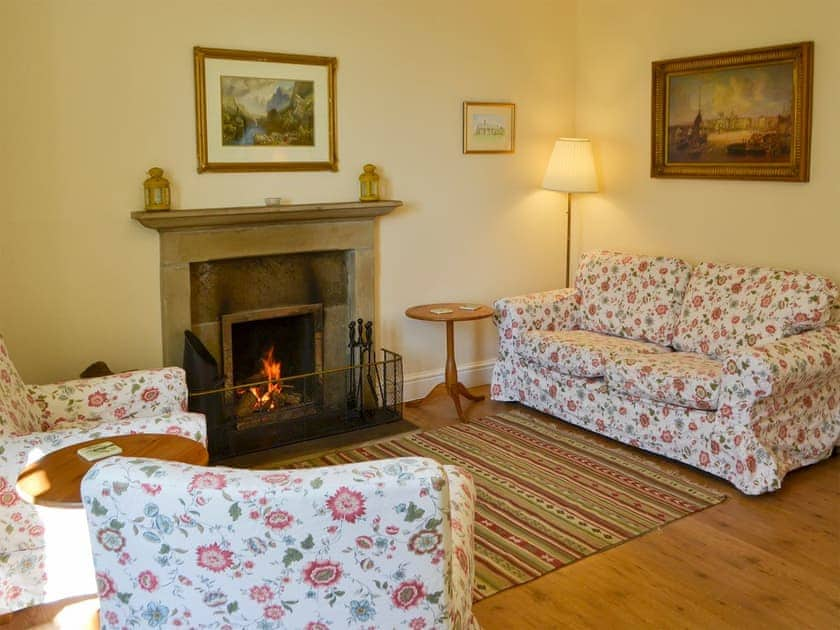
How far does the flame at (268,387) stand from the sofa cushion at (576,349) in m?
1.41

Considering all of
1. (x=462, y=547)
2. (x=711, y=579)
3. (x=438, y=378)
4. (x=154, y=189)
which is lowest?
(x=711, y=579)

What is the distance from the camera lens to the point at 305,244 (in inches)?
184

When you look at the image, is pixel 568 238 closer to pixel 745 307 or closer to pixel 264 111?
pixel 745 307

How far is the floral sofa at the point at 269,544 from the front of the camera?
162cm

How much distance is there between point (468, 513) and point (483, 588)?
2.79 ft

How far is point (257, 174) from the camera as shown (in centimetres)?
448

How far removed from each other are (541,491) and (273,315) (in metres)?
1.82

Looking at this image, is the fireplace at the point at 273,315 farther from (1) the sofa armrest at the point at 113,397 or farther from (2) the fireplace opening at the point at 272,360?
(1) the sofa armrest at the point at 113,397

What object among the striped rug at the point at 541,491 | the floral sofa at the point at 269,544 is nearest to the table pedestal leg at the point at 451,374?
the striped rug at the point at 541,491

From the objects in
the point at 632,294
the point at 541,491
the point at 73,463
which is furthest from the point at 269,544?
the point at 632,294

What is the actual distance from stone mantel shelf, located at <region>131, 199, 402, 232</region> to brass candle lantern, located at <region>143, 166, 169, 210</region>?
5cm

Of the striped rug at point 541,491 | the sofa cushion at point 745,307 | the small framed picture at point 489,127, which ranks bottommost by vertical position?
the striped rug at point 541,491

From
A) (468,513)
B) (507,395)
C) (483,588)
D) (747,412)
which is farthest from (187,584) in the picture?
(507,395)

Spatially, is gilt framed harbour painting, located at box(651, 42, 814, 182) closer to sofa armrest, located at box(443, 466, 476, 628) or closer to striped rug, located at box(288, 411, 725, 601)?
striped rug, located at box(288, 411, 725, 601)
